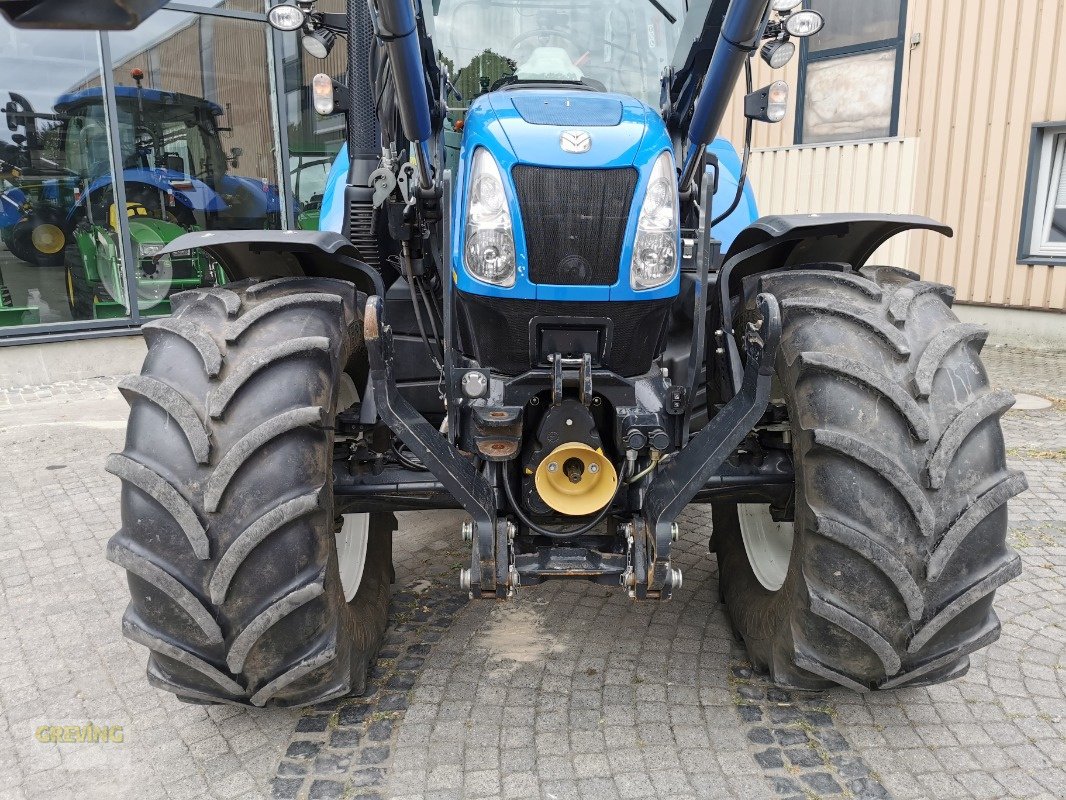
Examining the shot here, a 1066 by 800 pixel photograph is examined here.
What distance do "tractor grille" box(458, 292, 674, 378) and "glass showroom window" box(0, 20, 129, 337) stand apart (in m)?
6.70

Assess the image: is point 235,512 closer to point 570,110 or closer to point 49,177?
point 570,110

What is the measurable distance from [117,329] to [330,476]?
6.78m

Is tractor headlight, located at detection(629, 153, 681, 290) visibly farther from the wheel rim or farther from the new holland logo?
the wheel rim

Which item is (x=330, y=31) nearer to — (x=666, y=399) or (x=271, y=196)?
(x=666, y=399)

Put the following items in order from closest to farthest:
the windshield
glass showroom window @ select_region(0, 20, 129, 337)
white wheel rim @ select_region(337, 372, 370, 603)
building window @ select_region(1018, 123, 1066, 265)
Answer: the windshield, white wheel rim @ select_region(337, 372, 370, 603), glass showroom window @ select_region(0, 20, 129, 337), building window @ select_region(1018, 123, 1066, 265)

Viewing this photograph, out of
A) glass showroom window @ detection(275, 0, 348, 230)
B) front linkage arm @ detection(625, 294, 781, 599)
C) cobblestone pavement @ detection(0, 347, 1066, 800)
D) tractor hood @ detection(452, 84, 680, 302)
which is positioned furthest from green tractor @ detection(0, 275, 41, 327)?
front linkage arm @ detection(625, 294, 781, 599)

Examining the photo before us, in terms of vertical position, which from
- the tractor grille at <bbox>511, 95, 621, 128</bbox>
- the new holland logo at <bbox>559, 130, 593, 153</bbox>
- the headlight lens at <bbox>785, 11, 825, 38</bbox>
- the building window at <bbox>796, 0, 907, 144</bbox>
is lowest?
the new holland logo at <bbox>559, 130, 593, 153</bbox>

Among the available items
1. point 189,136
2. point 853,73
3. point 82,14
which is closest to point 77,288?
point 189,136

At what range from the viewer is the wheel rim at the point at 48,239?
7.72 m

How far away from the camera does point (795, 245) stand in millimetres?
3012

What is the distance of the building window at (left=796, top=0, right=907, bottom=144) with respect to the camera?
31.1 feet

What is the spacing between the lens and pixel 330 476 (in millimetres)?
2324

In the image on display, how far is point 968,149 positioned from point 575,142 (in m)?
8.25

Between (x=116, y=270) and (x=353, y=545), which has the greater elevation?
(x=116, y=270)
